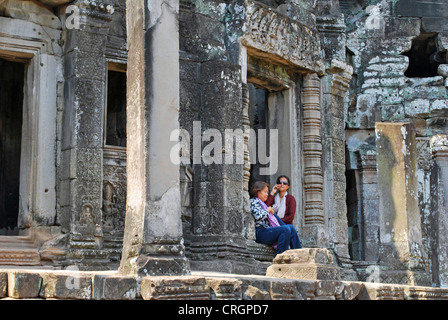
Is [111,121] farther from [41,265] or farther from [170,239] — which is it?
[170,239]

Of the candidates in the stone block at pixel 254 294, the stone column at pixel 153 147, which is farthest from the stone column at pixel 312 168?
the stone column at pixel 153 147

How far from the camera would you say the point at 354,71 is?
14.0m

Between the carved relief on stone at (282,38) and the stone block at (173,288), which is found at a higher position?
the carved relief on stone at (282,38)

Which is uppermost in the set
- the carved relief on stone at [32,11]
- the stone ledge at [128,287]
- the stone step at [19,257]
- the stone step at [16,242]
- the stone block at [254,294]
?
the carved relief on stone at [32,11]

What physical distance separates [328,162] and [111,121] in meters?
3.37

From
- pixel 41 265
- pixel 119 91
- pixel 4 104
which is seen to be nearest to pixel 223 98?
pixel 119 91

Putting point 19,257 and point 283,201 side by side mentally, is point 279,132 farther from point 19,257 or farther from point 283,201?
point 19,257

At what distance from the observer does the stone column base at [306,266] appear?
7.66 meters

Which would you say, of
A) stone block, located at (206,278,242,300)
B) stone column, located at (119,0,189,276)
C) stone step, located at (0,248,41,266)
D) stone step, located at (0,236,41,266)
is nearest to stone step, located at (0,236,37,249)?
stone step, located at (0,236,41,266)

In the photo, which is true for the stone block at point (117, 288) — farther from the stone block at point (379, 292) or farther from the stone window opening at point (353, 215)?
the stone window opening at point (353, 215)

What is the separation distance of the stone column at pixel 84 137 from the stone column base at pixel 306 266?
88.9 inches

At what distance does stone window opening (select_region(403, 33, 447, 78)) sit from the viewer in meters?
14.3

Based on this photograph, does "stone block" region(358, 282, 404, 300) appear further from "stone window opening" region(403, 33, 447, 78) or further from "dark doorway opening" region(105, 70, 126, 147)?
"stone window opening" region(403, 33, 447, 78)

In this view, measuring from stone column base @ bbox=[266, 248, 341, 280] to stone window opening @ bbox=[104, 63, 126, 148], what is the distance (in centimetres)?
405
